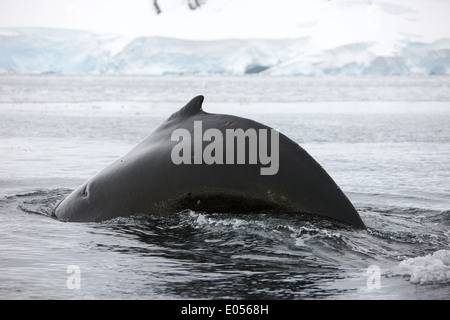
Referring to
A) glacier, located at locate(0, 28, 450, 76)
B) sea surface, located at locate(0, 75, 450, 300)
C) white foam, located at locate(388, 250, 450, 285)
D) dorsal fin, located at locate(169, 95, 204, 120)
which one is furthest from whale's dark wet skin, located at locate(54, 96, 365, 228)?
glacier, located at locate(0, 28, 450, 76)

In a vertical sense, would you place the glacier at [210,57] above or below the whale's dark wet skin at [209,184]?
above

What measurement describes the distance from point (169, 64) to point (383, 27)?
42500 mm

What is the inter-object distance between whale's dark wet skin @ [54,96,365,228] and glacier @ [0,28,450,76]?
82.1 m

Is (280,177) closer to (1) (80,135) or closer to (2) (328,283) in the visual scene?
(2) (328,283)

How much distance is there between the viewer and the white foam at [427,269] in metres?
4.09

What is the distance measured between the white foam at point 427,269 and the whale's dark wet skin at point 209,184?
501 mm

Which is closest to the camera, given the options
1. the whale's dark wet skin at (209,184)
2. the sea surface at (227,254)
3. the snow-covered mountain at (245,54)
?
the sea surface at (227,254)

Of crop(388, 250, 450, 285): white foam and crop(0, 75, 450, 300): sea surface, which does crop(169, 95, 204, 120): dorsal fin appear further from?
crop(388, 250, 450, 285): white foam

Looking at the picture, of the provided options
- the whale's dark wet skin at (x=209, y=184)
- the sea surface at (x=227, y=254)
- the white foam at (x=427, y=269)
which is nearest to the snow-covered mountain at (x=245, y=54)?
the sea surface at (x=227, y=254)

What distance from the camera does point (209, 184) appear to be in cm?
470

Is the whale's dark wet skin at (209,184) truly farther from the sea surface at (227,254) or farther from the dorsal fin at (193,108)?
the sea surface at (227,254)

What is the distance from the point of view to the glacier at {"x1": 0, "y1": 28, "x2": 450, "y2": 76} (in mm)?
87500

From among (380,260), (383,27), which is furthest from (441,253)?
(383,27)
